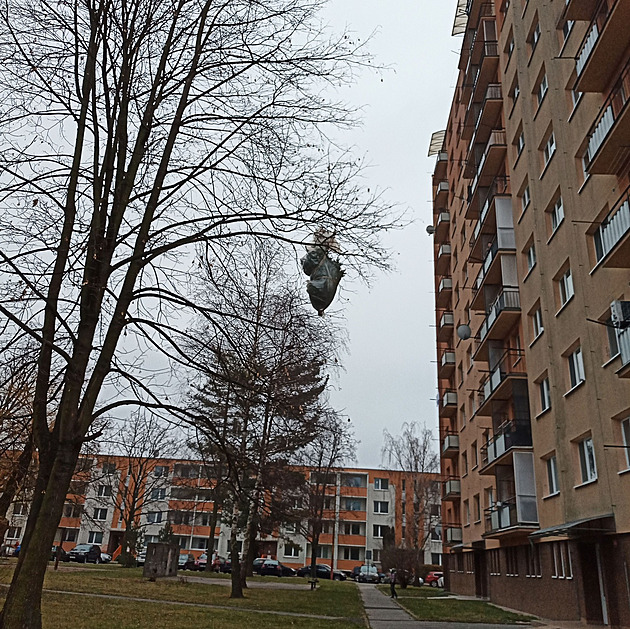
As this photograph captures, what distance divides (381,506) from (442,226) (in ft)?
145

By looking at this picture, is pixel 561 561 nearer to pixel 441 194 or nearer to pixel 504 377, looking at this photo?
pixel 504 377

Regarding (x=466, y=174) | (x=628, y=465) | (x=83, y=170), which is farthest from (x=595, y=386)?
(x=466, y=174)

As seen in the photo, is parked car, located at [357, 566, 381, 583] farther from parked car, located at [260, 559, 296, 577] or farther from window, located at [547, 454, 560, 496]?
window, located at [547, 454, 560, 496]

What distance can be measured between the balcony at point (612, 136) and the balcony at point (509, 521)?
11.8m

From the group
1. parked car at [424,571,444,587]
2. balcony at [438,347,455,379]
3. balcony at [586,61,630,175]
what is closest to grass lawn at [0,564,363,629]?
balcony at [586,61,630,175]

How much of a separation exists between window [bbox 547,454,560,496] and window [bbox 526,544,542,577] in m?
2.12

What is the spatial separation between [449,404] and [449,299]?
25.6 feet

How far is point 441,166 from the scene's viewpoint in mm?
47125

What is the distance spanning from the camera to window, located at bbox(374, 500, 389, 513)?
77.1 meters

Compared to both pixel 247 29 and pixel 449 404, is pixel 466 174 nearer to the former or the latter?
pixel 449 404

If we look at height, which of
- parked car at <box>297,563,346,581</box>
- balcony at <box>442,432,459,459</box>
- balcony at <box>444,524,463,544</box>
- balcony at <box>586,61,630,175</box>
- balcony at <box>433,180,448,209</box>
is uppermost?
balcony at <box>433,180,448,209</box>

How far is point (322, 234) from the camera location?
7.52 m

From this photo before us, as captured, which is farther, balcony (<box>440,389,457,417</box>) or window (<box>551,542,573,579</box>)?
balcony (<box>440,389,457,417</box>)

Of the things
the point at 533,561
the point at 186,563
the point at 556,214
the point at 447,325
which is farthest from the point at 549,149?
the point at 186,563
